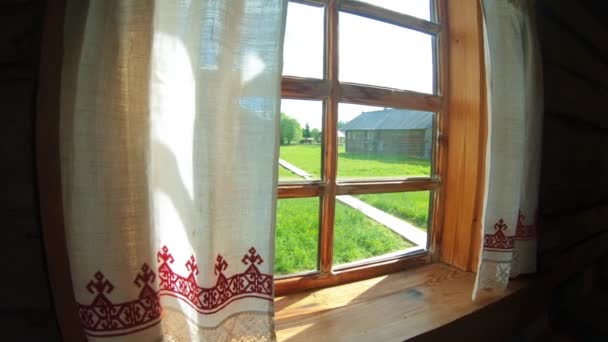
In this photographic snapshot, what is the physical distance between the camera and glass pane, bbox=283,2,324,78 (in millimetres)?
700

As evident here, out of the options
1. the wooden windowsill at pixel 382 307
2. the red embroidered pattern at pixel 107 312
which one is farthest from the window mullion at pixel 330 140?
the red embroidered pattern at pixel 107 312

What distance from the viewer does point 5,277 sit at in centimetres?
37

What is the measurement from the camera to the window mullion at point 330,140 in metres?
0.73

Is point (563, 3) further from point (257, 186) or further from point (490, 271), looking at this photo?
point (257, 186)

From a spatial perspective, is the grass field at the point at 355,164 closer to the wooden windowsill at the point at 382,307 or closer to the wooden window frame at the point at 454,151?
the wooden window frame at the point at 454,151

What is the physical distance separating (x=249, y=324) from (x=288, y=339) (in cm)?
22

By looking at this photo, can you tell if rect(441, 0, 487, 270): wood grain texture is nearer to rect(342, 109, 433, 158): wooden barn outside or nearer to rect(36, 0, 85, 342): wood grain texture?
rect(342, 109, 433, 158): wooden barn outside

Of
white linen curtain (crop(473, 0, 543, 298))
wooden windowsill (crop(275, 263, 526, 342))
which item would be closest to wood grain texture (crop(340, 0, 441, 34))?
white linen curtain (crop(473, 0, 543, 298))

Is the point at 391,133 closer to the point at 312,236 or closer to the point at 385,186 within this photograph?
the point at 385,186

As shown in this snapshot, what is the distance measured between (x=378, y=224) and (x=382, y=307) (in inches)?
10.0

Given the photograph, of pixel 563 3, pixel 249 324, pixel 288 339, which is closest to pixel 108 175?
pixel 249 324

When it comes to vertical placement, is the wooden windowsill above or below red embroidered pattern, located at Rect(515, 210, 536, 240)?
below

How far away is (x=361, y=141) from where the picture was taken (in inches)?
32.6

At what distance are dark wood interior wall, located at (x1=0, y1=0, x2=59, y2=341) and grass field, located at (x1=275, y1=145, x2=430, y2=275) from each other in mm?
460
